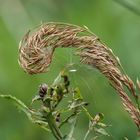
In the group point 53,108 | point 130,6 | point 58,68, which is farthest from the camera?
point 58,68

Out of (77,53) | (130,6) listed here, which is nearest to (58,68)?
(130,6)

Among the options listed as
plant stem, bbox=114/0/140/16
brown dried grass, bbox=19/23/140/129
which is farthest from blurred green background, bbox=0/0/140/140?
brown dried grass, bbox=19/23/140/129

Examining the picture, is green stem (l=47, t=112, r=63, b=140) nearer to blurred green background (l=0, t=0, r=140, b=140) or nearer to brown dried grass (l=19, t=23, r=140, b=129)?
brown dried grass (l=19, t=23, r=140, b=129)

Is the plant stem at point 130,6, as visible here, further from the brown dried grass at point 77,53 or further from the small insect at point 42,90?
the small insect at point 42,90

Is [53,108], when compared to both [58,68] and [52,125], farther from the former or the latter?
[58,68]

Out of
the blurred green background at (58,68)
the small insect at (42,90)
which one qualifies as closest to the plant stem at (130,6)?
the blurred green background at (58,68)

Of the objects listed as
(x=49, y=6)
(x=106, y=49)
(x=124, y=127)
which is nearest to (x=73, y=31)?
(x=106, y=49)

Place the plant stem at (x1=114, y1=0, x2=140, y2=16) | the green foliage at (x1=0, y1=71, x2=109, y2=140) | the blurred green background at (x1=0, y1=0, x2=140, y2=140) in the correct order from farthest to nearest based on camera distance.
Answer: the blurred green background at (x1=0, y1=0, x2=140, y2=140), the plant stem at (x1=114, y1=0, x2=140, y2=16), the green foliage at (x1=0, y1=71, x2=109, y2=140)

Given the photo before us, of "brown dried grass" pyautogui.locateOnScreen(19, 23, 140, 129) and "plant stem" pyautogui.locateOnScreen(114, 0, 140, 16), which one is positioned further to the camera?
"plant stem" pyautogui.locateOnScreen(114, 0, 140, 16)
